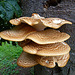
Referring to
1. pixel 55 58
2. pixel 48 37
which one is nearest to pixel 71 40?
pixel 55 58

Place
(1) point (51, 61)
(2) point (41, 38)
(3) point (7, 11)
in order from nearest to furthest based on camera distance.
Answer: (2) point (41, 38) → (1) point (51, 61) → (3) point (7, 11)

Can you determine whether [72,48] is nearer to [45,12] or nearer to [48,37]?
[48,37]

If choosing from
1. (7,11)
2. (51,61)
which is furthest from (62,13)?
(7,11)

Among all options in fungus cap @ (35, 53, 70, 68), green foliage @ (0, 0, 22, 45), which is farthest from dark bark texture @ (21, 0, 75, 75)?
fungus cap @ (35, 53, 70, 68)

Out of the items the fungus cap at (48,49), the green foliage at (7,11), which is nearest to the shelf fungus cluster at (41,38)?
the fungus cap at (48,49)

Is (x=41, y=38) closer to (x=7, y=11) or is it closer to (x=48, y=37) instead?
(x=48, y=37)

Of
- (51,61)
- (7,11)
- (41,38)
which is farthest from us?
(7,11)

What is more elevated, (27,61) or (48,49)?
(48,49)
